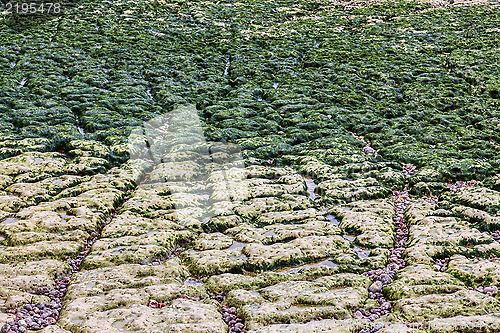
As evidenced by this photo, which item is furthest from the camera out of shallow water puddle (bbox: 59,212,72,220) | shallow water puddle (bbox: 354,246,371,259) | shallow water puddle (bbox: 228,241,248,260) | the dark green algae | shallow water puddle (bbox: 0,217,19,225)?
the dark green algae

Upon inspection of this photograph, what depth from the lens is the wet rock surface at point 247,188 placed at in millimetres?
10445

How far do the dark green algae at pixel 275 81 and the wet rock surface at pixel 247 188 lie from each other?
0.64 feet

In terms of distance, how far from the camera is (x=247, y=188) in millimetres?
16234

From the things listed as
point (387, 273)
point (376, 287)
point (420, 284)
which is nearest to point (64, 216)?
point (376, 287)

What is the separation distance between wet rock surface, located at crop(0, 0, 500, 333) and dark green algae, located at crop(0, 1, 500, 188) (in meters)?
0.19

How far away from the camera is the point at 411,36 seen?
3972 cm

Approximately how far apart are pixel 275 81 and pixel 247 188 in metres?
15.7

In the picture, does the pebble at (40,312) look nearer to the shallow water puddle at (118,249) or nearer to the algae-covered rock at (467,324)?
the shallow water puddle at (118,249)

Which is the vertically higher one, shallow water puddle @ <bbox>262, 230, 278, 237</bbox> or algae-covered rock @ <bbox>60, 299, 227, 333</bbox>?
algae-covered rock @ <bbox>60, 299, 227, 333</bbox>

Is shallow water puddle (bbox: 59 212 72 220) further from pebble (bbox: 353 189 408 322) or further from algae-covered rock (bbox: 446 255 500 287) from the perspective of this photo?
algae-covered rock (bbox: 446 255 500 287)

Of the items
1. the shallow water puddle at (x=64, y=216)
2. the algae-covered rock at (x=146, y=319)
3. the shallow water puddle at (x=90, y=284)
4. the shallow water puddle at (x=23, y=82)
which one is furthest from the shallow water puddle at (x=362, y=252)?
the shallow water puddle at (x=23, y=82)

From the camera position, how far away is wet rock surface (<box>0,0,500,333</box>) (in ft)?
34.3

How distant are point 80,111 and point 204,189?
11.6m

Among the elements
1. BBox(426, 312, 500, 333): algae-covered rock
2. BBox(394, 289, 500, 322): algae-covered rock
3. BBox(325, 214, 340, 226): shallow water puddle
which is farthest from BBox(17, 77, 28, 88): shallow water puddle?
BBox(426, 312, 500, 333): algae-covered rock
